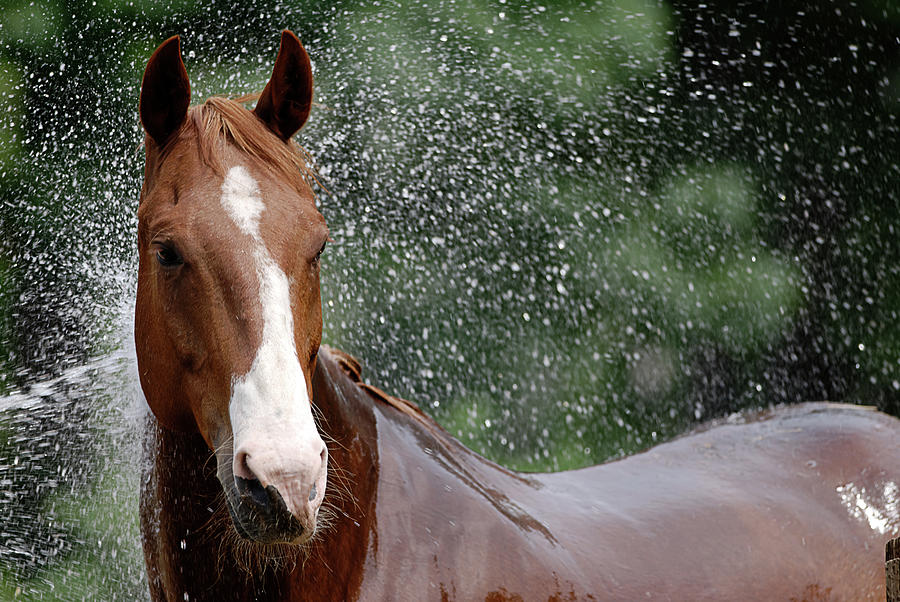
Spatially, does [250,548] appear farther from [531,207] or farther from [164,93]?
[531,207]

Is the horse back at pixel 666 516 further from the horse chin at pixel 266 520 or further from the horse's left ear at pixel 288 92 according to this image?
the horse's left ear at pixel 288 92

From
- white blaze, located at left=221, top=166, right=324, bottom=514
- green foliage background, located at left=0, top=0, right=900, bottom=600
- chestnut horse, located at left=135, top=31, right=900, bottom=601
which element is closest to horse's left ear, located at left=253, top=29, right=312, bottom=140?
chestnut horse, located at left=135, top=31, right=900, bottom=601

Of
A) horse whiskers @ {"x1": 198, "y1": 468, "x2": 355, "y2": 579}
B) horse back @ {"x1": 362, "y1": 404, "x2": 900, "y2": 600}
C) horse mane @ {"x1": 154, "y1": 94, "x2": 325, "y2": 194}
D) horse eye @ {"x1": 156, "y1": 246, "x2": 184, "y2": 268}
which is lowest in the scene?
horse back @ {"x1": 362, "y1": 404, "x2": 900, "y2": 600}

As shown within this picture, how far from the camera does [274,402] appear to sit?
4.86 feet

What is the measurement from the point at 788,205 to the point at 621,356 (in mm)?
1493

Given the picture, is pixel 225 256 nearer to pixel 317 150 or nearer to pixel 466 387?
pixel 317 150

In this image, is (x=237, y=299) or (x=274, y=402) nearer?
(x=274, y=402)

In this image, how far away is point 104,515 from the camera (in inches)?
205

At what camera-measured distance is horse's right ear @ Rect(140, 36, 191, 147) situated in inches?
71.4

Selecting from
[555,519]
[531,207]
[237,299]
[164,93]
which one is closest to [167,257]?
[237,299]

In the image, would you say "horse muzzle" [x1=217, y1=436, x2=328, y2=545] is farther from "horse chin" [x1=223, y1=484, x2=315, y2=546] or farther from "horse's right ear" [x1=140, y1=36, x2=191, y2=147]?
"horse's right ear" [x1=140, y1=36, x2=191, y2=147]

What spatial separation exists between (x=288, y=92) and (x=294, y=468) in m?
0.83

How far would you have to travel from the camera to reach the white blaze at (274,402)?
1.43m

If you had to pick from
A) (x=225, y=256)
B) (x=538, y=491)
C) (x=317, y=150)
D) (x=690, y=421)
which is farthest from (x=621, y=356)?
(x=225, y=256)
